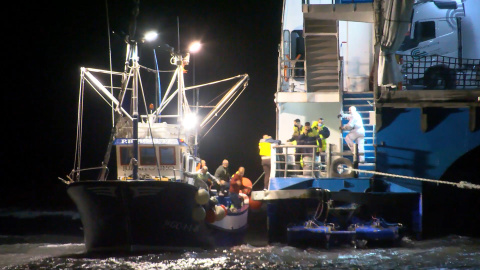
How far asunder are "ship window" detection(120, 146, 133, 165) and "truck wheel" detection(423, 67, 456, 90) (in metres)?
8.82

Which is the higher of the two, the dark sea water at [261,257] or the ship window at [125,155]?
the ship window at [125,155]

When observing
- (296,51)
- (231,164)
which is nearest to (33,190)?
(231,164)

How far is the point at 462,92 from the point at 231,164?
4082 centimetres

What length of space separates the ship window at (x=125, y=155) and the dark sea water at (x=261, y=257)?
2687mm

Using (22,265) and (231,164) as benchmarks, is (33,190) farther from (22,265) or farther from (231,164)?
(22,265)

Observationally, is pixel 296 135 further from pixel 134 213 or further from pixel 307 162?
pixel 134 213

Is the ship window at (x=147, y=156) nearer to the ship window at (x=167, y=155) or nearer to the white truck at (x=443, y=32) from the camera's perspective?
the ship window at (x=167, y=155)

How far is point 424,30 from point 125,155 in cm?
1075

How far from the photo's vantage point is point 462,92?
17.7 m

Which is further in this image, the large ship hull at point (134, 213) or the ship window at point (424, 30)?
the ship window at point (424, 30)

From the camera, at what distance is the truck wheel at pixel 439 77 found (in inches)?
741

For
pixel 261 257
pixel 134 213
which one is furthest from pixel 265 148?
pixel 134 213

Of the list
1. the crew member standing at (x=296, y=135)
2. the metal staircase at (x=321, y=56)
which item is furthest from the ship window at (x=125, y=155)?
the metal staircase at (x=321, y=56)

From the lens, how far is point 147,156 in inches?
696
